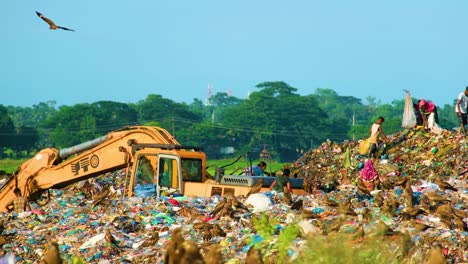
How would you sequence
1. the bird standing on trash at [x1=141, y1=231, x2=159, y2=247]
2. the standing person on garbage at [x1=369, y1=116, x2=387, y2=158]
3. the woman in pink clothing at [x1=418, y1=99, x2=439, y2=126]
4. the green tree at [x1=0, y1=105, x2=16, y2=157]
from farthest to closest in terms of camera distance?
1. the green tree at [x1=0, y1=105, x2=16, y2=157]
2. the woman in pink clothing at [x1=418, y1=99, x2=439, y2=126]
3. the standing person on garbage at [x1=369, y1=116, x2=387, y2=158]
4. the bird standing on trash at [x1=141, y1=231, x2=159, y2=247]

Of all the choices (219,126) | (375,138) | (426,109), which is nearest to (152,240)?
(375,138)

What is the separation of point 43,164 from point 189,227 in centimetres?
438

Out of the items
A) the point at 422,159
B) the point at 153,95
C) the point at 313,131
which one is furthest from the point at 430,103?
the point at 153,95

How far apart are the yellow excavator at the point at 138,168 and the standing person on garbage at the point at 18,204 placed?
0.10 meters

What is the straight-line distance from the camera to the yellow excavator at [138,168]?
16.7 m

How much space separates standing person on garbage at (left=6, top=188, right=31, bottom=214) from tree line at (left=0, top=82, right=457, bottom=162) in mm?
61587

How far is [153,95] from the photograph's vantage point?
104 m

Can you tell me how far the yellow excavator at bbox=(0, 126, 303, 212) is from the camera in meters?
16.7

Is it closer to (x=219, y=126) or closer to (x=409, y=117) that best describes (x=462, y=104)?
(x=409, y=117)

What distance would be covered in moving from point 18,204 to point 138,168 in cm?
287

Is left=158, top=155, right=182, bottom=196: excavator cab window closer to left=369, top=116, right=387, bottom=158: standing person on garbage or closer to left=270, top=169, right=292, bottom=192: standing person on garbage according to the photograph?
left=270, top=169, right=292, bottom=192: standing person on garbage

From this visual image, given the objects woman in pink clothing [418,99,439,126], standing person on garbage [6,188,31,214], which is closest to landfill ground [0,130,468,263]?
standing person on garbage [6,188,31,214]

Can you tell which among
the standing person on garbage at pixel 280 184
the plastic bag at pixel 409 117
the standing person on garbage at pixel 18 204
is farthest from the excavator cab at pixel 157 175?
the plastic bag at pixel 409 117

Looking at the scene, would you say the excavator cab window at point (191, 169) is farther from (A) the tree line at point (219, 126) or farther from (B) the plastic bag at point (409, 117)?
(A) the tree line at point (219, 126)
